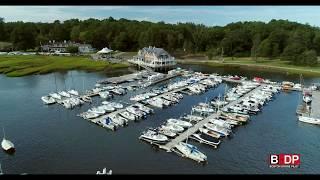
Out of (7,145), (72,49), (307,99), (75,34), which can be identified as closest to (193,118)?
(307,99)

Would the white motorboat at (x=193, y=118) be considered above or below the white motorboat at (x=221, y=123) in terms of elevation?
above

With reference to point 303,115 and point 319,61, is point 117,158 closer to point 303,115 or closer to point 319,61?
point 303,115

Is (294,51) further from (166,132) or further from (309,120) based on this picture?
(166,132)

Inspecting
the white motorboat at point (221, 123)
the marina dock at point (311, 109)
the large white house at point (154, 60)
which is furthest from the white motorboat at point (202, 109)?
the large white house at point (154, 60)

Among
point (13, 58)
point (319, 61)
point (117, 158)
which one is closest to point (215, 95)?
point (117, 158)

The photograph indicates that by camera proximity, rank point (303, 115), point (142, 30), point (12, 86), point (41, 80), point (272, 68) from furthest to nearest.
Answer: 1. point (142, 30)
2. point (272, 68)
3. point (41, 80)
4. point (12, 86)
5. point (303, 115)

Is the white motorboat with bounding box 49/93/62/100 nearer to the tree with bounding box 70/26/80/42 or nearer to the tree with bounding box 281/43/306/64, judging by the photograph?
the tree with bounding box 281/43/306/64

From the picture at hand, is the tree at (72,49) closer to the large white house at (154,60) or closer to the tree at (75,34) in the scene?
the tree at (75,34)
